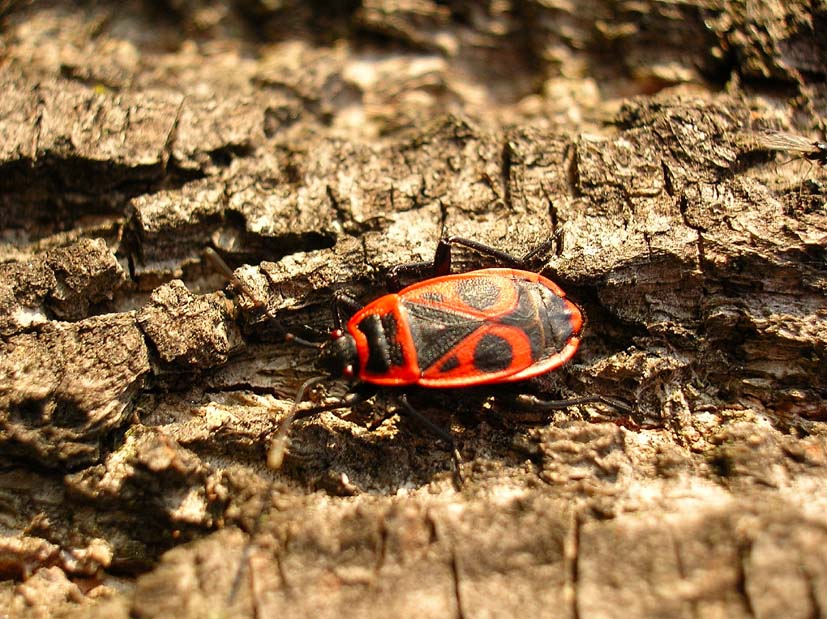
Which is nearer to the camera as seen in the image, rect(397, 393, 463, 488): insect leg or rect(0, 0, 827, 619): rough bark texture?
rect(0, 0, 827, 619): rough bark texture

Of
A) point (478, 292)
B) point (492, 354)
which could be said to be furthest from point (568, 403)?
point (478, 292)

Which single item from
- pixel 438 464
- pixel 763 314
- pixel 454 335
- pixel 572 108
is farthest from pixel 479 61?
Result: pixel 438 464

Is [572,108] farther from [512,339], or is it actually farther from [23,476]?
[23,476]

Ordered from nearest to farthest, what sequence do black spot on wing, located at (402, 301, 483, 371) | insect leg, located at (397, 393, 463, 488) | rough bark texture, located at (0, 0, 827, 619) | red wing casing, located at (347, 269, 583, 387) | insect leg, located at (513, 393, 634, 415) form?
rough bark texture, located at (0, 0, 827, 619) < insect leg, located at (397, 393, 463, 488) < insect leg, located at (513, 393, 634, 415) < red wing casing, located at (347, 269, 583, 387) < black spot on wing, located at (402, 301, 483, 371)

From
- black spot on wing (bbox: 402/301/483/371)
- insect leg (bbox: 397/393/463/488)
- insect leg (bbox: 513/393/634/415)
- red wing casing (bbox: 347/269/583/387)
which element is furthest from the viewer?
black spot on wing (bbox: 402/301/483/371)

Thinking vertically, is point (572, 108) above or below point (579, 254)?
above

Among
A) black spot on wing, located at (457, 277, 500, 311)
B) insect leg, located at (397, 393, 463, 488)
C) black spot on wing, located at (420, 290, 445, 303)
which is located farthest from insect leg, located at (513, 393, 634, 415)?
black spot on wing, located at (420, 290, 445, 303)

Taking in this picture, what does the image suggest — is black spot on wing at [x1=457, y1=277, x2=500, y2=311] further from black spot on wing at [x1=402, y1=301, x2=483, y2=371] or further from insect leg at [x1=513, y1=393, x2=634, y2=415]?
insect leg at [x1=513, y1=393, x2=634, y2=415]
